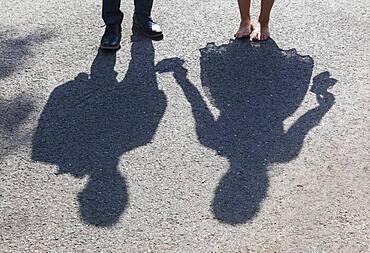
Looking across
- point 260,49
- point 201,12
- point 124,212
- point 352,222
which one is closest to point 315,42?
point 260,49

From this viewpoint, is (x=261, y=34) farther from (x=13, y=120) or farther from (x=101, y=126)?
(x=13, y=120)

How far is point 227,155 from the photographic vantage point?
3.79 metres

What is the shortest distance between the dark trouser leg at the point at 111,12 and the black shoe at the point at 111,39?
1.6 inches

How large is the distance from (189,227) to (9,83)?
194 cm

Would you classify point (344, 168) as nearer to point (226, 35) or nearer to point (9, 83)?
point (226, 35)

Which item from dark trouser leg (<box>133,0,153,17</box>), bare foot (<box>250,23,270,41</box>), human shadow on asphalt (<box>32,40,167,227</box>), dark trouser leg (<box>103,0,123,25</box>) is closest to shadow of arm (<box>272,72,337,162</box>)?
bare foot (<box>250,23,270,41</box>)

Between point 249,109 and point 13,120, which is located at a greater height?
point 249,109

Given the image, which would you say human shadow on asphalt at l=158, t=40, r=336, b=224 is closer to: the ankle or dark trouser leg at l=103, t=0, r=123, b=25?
the ankle

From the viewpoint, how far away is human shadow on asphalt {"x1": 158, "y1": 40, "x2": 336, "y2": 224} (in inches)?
139

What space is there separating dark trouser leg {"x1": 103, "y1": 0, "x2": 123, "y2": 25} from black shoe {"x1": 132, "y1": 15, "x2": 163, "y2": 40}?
0.66ft

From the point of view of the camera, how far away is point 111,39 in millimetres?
4895

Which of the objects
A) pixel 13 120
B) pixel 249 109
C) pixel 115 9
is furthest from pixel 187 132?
pixel 115 9

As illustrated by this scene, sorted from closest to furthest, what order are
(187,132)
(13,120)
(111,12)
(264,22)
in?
(187,132)
(13,120)
(111,12)
(264,22)

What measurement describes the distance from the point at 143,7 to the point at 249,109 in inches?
52.5
